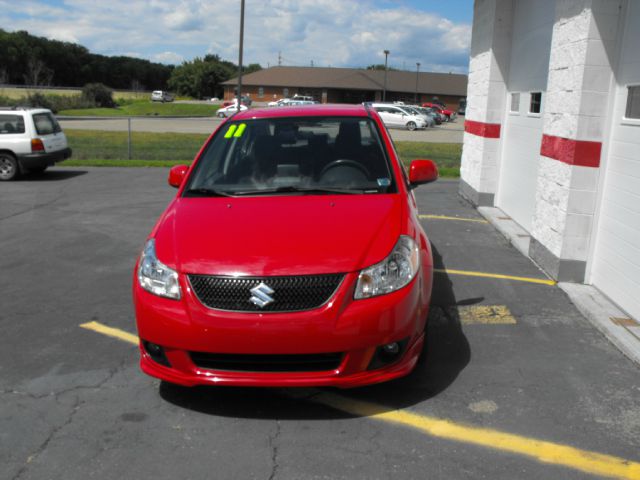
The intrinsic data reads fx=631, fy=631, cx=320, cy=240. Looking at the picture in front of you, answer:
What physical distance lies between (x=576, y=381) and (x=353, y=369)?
1.69m

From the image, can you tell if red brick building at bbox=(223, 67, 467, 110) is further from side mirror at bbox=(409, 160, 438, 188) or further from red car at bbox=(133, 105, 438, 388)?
red car at bbox=(133, 105, 438, 388)

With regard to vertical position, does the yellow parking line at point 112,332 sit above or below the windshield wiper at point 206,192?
below

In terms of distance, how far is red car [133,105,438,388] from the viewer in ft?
11.5

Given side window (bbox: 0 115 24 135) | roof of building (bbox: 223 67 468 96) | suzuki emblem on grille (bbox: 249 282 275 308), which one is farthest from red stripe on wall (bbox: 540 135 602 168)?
roof of building (bbox: 223 67 468 96)

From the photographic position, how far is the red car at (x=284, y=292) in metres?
3.50

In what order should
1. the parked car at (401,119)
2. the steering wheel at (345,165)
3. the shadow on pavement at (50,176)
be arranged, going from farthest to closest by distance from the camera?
the parked car at (401,119) → the shadow on pavement at (50,176) → the steering wheel at (345,165)

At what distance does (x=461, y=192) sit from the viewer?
41.3ft

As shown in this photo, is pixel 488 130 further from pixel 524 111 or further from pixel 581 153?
pixel 581 153

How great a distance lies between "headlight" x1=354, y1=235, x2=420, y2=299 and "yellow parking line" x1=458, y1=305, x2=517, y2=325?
173 cm

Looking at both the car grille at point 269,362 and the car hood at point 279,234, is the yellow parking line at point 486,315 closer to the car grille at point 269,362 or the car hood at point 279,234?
the car hood at point 279,234

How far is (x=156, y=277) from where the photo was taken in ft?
12.4

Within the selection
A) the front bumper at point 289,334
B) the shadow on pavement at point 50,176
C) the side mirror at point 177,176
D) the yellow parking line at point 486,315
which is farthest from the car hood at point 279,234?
the shadow on pavement at point 50,176

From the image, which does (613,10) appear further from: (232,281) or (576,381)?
(232,281)

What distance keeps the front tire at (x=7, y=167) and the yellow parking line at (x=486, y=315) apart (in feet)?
41.2
